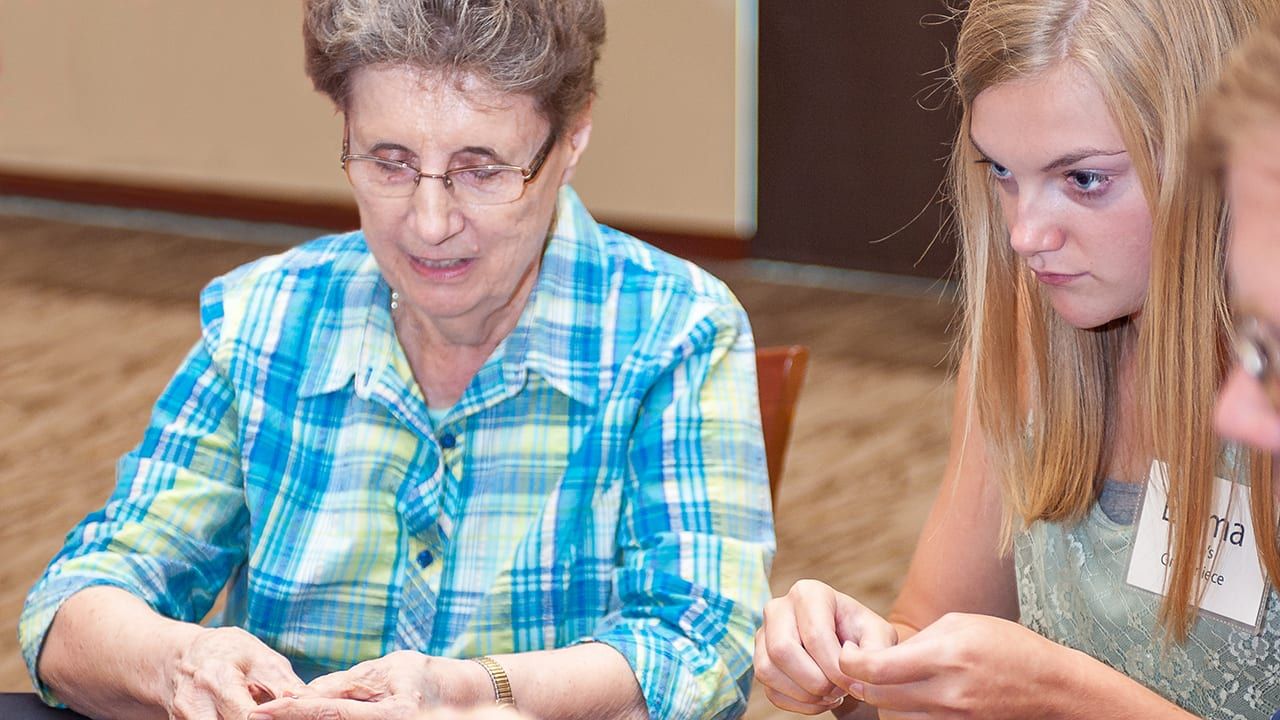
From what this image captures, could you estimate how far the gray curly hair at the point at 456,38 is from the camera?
A: 6.07ft

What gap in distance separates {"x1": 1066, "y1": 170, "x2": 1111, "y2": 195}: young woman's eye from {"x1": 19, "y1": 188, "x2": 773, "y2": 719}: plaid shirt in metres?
0.50

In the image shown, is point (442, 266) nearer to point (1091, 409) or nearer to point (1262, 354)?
point (1091, 409)

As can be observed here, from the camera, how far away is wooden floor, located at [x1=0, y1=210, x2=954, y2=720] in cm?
416

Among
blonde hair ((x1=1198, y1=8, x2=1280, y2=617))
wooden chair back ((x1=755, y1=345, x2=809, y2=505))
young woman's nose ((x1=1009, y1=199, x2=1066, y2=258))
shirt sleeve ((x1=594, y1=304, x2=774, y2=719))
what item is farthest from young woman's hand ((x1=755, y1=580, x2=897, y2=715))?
blonde hair ((x1=1198, y1=8, x2=1280, y2=617))

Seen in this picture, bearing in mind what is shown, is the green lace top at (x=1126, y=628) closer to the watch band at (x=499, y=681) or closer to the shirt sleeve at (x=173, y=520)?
the watch band at (x=499, y=681)

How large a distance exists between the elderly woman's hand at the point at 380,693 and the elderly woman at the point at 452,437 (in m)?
0.21

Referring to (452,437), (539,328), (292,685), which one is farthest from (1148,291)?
(292,685)

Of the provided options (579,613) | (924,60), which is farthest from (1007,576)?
(924,60)

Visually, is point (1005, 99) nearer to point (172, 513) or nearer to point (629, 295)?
point (629, 295)

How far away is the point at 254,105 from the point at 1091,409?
576 centimetres

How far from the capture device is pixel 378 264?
6.47 feet

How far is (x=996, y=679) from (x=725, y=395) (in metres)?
0.54

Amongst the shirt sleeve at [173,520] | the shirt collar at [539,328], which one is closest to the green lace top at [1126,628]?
the shirt collar at [539,328]

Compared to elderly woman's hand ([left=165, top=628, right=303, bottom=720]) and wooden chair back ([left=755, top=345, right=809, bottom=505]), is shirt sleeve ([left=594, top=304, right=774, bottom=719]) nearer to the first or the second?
wooden chair back ([left=755, top=345, right=809, bottom=505])
